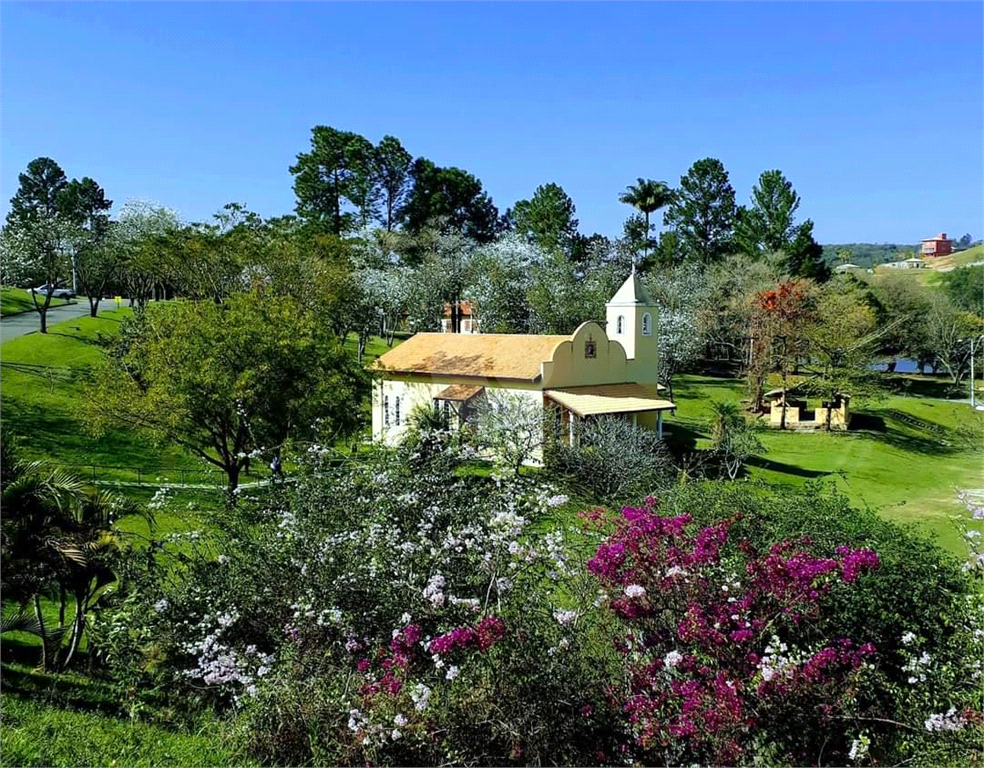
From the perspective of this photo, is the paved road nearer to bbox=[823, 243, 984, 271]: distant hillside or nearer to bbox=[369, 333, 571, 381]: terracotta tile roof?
bbox=[369, 333, 571, 381]: terracotta tile roof

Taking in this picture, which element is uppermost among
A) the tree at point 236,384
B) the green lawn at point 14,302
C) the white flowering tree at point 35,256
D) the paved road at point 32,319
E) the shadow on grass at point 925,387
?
the white flowering tree at point 35,256

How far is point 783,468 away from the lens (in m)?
29.7

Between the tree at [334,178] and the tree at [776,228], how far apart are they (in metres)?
28.0

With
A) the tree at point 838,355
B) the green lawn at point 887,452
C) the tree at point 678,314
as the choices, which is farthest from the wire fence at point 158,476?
the tree at point 838,355

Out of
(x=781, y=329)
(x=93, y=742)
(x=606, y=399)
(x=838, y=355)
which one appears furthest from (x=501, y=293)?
(x=93, y=742)

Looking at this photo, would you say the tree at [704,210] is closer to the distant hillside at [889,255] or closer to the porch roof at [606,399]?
the distant hillside at [889,255]

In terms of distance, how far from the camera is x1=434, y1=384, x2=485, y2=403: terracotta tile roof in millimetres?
28188

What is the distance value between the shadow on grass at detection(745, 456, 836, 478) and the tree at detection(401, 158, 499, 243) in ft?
110

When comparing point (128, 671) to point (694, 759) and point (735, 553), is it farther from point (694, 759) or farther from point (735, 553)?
point (735, 553)

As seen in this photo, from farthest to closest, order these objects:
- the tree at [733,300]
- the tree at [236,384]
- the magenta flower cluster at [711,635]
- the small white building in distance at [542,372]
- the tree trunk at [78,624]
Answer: the tree at [733,300], the small white building in distance at [542,372], the tree at [236,384], the tree trunk at [78,624], the magenta flower cluster at [711,635]

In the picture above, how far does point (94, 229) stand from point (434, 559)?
170 ft

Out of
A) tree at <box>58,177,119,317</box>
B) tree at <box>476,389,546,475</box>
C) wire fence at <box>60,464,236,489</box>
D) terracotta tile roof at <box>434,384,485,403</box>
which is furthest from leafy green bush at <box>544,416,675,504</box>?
Answer: tree at <box>58,177,119,317</box>

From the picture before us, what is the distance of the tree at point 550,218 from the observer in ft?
199

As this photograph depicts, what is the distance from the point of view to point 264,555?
8.68m
